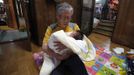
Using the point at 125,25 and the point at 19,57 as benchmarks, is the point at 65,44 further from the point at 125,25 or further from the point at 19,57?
the point at 125,25

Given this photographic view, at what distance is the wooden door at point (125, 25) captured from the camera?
2.08 m

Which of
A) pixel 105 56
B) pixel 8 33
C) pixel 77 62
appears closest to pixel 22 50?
pixel 8 33

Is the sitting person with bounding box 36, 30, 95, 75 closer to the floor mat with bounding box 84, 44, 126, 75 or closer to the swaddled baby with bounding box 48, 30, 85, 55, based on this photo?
the swaddled baby with bounding box 48, 30, 85, 55

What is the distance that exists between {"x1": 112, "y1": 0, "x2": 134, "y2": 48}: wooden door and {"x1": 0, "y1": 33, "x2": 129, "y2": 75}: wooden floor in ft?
0.49

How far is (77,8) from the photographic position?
7.47 ft

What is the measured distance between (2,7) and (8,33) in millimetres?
712

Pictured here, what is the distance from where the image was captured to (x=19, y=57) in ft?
6.45

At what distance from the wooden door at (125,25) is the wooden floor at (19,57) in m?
0.15

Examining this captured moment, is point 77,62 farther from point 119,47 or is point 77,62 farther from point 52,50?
point 119,47

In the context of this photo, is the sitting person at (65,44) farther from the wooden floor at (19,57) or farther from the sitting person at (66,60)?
the wooden floor at (19,57)

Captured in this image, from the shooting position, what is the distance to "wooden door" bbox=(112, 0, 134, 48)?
208 centimetres

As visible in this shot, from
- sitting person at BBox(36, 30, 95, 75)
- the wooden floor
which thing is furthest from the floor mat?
the wooden floor

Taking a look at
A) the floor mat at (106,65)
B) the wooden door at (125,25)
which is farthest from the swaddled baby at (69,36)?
the wooden door at (125,25)

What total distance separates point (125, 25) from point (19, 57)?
2001mm
